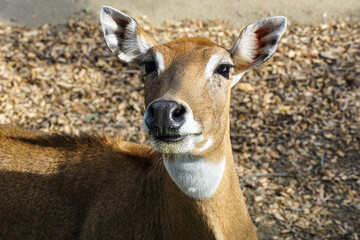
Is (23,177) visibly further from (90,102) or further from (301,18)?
(301,18)

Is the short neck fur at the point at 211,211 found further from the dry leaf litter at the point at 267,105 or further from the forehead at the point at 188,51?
the dry leaf litter at the point at 267,105

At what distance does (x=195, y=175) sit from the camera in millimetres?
3576

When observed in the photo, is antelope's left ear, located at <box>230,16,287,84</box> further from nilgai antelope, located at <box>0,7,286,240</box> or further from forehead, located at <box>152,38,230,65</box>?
forehead, located at <box>152,38,230,65</box>

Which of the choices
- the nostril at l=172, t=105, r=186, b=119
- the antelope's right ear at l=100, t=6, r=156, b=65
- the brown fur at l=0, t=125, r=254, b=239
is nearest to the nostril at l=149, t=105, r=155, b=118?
the nostril at l=172, t=105, r=186, b=119

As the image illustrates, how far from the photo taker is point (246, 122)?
720cm

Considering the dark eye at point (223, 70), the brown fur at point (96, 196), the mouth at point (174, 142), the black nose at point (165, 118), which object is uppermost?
the dark eye at point (223, 70)

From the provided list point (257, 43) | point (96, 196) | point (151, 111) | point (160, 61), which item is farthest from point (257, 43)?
point (96, 196)

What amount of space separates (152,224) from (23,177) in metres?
1.52

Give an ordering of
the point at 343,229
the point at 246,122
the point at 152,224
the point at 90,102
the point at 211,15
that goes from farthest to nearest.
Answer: the point at 211,15
the point at 90,102
the point at 246,122
the point at 343,229
the point at 152,224

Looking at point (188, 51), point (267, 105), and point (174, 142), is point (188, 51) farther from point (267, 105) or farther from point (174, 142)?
point (267, 105)

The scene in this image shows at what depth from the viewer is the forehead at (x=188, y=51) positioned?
3.73m

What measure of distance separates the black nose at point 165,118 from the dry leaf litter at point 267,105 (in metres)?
3.26

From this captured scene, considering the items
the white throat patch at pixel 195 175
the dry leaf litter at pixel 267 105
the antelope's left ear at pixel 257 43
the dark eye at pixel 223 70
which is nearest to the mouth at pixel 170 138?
the white throat patch at pixel 195 175

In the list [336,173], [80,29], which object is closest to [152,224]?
[336,173]
